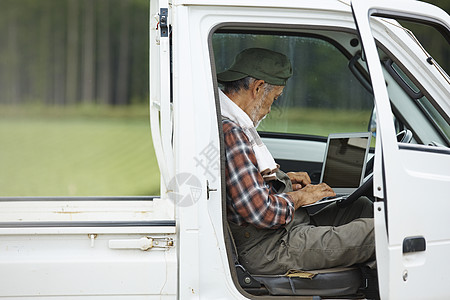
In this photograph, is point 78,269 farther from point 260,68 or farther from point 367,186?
point 367,186

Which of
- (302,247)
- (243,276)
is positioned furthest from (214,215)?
(302,247)

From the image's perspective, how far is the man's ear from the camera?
275cm

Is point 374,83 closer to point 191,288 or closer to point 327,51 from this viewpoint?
point 191,288

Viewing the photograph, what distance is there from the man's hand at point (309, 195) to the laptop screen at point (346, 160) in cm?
38

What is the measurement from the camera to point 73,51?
39.0 metres

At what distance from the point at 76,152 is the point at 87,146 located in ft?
4.56

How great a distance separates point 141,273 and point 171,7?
1.11 m

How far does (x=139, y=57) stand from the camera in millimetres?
36281

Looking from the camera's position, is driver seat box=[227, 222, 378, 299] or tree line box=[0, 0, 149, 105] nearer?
driver seat box=[227, 222, 378, 299]

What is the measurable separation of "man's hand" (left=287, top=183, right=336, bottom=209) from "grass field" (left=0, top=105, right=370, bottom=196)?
116 centimetres

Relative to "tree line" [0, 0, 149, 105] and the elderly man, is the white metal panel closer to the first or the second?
the elderly man

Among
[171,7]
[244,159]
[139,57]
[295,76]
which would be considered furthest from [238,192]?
[139,57]

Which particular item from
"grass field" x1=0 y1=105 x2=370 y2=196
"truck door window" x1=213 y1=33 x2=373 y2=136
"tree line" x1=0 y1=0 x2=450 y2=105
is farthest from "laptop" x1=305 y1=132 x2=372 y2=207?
"tree line" x1=0 y1=0 x2=450 y2=105

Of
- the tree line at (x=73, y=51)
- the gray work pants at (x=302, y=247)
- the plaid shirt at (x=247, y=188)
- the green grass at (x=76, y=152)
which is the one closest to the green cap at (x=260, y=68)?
the plaid shirt at (x=247, y=188)
